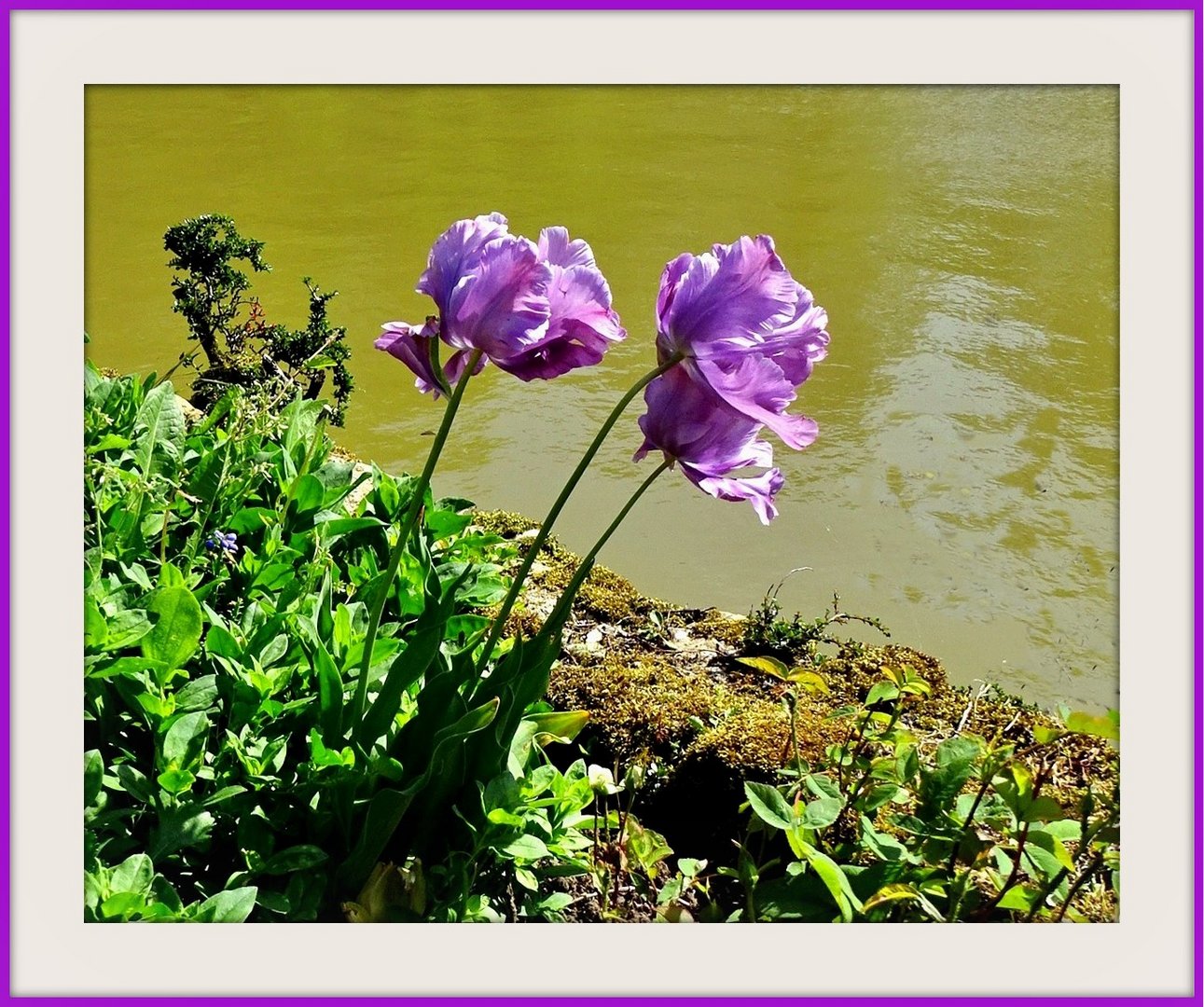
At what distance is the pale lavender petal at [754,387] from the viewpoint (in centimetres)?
116

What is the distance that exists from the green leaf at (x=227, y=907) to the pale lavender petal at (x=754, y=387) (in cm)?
74

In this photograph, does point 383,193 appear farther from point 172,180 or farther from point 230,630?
point 230,630

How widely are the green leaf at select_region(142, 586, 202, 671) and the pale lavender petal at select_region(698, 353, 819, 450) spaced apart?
73 centimetres

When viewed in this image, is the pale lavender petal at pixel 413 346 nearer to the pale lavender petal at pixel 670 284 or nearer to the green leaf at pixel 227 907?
the pale lavender petal at pixel 670 284

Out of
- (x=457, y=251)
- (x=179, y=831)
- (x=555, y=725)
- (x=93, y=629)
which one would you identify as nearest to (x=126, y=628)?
(x=93, y=629)

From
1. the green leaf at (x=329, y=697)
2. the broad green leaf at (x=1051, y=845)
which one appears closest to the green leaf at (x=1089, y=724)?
the broad green leaf at (x=1051, y=845)

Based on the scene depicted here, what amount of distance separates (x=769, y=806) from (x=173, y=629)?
761 mm

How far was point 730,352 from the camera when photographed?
116 centimetres

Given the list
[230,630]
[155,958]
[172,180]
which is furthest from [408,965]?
[172,180]

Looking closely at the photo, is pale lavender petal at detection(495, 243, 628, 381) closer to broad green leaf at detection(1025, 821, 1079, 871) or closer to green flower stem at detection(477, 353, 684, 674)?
green flower stem at detection(477, 353, 684, 674)

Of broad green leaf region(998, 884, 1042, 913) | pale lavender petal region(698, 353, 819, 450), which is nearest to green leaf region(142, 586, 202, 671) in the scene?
pale lavender petal region(698, 353, 819, 450)

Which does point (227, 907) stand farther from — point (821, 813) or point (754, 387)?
point (754, 387)

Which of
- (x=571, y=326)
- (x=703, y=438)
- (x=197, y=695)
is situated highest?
(x=571, y=326)
